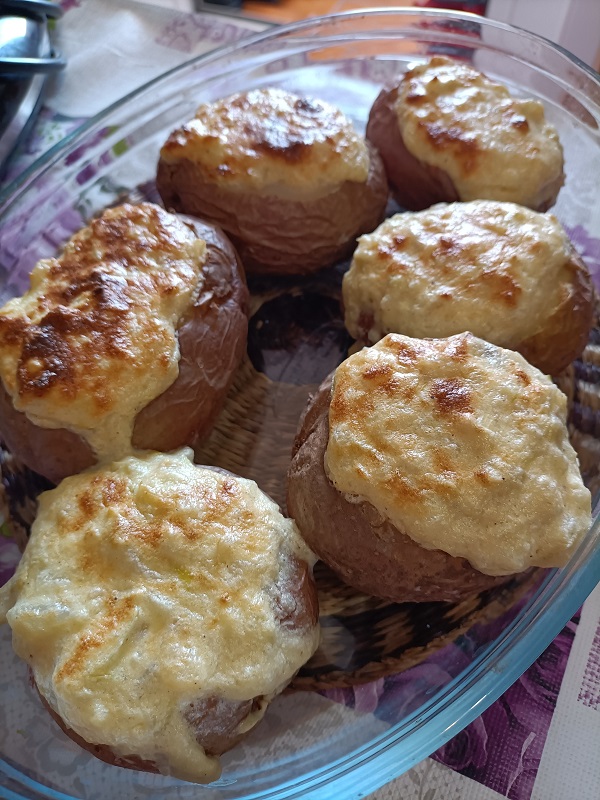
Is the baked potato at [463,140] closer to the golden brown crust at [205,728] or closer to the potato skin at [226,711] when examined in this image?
the potato skin at [226,711]

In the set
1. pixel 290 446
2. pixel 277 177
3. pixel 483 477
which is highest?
pixel 277 177

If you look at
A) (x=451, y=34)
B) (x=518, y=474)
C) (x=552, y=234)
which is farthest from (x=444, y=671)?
(x=451, y=34)

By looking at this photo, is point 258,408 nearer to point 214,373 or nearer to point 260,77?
point 214,373

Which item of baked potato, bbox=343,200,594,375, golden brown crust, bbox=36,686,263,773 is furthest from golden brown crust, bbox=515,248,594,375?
golden brown crust, bbox=36,686,263,773

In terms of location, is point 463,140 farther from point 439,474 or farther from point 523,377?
point 439,474

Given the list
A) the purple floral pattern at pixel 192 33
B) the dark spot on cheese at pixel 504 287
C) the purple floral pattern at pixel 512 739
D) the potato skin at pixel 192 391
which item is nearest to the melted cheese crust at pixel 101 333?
the potato skin at pixel 192 391

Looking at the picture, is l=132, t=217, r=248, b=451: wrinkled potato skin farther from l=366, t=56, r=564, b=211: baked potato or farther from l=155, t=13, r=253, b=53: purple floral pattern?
l=155, t=13, r=253, b=53: purple floral pattern

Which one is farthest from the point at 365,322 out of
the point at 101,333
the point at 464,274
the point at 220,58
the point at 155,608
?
the point at 220,58
